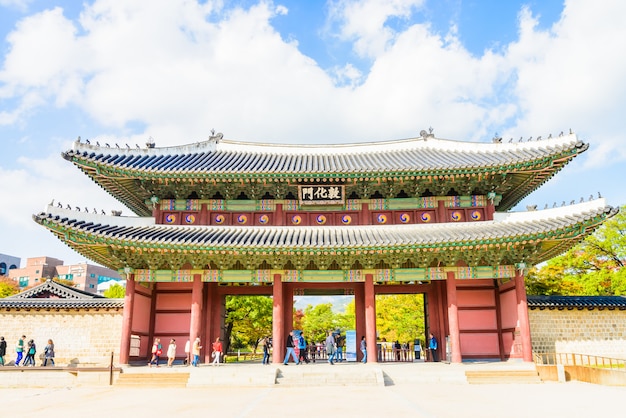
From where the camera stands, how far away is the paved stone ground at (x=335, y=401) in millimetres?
10727

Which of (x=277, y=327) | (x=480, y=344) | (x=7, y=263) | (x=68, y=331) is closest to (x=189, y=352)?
(x=277, y=327)

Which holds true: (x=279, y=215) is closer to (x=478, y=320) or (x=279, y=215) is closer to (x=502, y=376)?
(x=478, y=320)

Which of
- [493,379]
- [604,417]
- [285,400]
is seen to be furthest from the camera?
[493,379]

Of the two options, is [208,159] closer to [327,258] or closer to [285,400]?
[327,258]

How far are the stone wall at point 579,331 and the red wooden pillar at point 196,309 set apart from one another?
45.5 ft

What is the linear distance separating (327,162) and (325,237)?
5.23 m

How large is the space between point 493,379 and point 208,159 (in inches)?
624

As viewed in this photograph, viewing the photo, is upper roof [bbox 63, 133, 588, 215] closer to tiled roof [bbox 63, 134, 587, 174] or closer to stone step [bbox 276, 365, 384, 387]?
tiled roof [bbox 63, 134, 587, 174]

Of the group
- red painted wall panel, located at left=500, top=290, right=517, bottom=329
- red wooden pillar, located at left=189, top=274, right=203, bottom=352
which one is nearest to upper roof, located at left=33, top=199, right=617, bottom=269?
red wooden pillar, located at left=189, top=274, right=203, bottom=352

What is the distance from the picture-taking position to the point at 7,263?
3942 inches

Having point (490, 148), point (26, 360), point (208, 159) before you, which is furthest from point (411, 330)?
point (26, 360)

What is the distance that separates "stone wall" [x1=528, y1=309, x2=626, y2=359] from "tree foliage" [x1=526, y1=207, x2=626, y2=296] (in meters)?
14.8

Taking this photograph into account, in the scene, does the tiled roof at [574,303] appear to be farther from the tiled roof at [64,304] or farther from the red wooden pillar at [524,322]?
the tiled roof at [64,304]

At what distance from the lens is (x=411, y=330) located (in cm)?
4325
